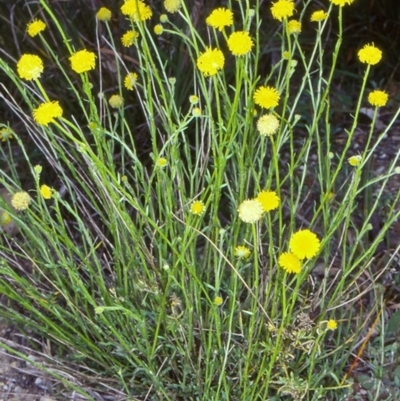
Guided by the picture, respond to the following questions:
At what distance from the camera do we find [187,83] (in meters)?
1.86

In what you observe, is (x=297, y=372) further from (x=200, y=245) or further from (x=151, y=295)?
(x=200, y=245)

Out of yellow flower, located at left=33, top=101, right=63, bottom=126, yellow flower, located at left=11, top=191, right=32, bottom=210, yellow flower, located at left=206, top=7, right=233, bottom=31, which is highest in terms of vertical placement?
yellow flower, located at left=206, top=7, right=233, bottom=31

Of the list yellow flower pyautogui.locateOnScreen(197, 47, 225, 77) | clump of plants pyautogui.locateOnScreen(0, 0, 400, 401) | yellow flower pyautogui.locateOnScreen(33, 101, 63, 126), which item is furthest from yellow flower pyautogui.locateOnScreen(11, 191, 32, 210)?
yellow flower pyautogui.locateOnScreen(197, 47, 225, 77)

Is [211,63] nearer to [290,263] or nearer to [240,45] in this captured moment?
[240,45]

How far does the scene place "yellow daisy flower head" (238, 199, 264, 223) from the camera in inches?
34.5

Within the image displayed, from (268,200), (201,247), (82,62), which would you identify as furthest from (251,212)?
(201,247)

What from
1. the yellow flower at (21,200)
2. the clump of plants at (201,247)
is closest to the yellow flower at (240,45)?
the clump of plants at (201,247)

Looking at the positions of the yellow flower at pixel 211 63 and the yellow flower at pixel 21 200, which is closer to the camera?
the yellow flower at pixel 211 63

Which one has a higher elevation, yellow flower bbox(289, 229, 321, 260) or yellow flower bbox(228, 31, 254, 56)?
yellow flower bbox(228, 31, 254, 56)

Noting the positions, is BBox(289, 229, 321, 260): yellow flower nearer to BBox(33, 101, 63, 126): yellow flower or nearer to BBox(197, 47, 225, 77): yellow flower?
BBox(197, 47, 225, 77): yellow flower

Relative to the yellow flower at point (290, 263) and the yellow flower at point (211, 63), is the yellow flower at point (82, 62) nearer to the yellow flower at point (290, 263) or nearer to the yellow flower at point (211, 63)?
the yellow flower at point (211, 63)

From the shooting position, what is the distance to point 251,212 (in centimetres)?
88

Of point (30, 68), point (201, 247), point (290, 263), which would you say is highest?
point (201, 247)

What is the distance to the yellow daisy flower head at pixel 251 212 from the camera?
0.88m
